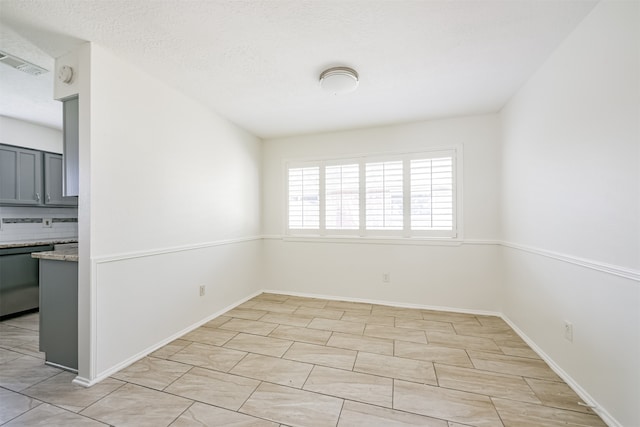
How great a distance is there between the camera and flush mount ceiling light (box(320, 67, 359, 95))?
223cm

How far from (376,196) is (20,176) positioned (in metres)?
4.83

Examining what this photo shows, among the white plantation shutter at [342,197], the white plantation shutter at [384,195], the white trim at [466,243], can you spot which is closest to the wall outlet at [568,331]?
the white trim at [466,243]

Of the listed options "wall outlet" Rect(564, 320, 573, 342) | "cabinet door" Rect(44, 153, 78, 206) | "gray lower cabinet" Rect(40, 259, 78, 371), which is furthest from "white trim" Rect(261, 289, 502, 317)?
"cabinet door" Rect(44, 153, 78, 206)

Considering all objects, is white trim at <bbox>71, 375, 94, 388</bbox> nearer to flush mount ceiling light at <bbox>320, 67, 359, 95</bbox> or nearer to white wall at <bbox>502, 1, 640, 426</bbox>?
flush mount ceiling light at <bbox>320, 67, 359, 95</bbox>

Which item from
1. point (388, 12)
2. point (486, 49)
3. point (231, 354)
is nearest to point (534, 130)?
point (486, 49)

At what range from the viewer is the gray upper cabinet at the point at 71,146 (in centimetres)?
211

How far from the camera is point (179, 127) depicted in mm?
2703

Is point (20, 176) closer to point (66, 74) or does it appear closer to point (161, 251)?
point (66, 74)

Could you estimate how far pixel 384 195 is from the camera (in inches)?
144

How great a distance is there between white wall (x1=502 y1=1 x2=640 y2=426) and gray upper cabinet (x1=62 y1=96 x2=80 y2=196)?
368cm

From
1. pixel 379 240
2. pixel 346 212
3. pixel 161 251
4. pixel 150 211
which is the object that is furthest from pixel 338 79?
pixel 161 251

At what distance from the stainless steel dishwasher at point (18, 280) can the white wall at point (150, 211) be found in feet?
7.50

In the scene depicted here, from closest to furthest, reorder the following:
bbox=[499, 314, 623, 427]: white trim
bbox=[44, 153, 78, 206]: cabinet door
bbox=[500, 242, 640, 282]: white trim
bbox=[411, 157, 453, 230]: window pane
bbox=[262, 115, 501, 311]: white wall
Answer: bbox=[500, 242, 640, 282]: white trim
bbox=[499, 314, 623, 427]: white trim
bbox=[262, 115, 501, 311]: white wall
bbox=[411, 157, 453, 230]: window pane
bbox=[44, 153, 78, 206]: cabinet door

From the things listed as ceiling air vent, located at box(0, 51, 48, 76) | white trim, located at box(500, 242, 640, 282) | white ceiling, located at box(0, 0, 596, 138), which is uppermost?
ceiling air vent, located at box(0, 51, 48, 76)
